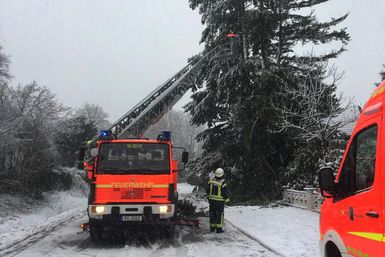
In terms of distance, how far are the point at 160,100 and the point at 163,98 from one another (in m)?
0.28

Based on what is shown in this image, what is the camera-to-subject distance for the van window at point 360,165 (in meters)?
3.69

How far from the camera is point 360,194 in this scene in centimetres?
385

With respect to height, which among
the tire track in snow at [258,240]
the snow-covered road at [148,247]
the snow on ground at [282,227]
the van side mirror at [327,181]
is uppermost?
the van side mirror at [327,181]

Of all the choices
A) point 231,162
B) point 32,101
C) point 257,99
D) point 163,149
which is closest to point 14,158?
point 32,101

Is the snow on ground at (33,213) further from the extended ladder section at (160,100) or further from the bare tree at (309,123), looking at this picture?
the bare tree at (309,123)

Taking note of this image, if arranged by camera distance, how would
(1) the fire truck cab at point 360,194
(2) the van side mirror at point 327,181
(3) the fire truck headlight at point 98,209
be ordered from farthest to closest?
1. (3) the fire truck headlight at point 98,209
2. (2) the van side mirror at point 327,181
3. (1) the fire truck cab at point 360,194

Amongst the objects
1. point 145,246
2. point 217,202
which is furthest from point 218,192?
point 145,246

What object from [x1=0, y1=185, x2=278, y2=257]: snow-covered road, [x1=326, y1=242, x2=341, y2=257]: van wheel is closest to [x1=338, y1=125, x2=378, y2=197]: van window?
[x1=326, y1=242, x2=341, y2=257]: van wheel

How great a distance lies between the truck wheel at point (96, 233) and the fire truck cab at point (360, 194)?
6.94 metres

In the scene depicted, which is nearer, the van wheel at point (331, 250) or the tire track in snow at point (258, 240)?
the van wheel at point (331, 250)

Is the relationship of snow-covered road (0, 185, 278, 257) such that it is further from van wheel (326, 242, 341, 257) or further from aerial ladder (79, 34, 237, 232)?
van wheel (326, 242, 341, 257)

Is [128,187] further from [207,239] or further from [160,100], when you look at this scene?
[160,100]

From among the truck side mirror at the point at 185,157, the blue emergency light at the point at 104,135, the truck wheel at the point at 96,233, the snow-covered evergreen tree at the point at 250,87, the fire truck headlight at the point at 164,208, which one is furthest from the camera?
the snow-covered evergreen tree at the point at 250,87

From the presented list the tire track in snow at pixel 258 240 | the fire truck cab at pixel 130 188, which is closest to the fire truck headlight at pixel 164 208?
Answer: the fire truck cab at pixel 130 188
